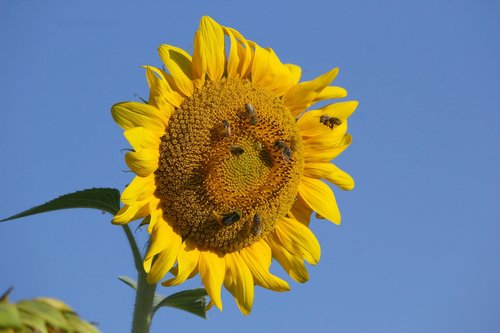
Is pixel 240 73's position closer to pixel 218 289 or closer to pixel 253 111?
pixel 253 111

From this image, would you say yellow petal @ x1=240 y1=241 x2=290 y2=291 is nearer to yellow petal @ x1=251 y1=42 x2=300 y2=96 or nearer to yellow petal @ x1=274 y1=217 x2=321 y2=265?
yellow petal @ x1=274 y1=217 x2=321 y2=265

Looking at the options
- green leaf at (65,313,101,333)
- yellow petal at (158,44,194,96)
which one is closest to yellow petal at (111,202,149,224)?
yellow petal at (158,44,194,96)

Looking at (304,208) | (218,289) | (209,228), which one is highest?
(304,208)

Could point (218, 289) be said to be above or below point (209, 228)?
below

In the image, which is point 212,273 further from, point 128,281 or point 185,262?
point 128,281

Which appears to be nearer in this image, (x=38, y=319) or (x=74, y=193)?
(x=38, y=319)

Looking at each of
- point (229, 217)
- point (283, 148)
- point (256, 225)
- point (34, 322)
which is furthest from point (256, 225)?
point (34, 322)

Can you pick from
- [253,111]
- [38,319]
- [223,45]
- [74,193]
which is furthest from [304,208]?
[38,319]
